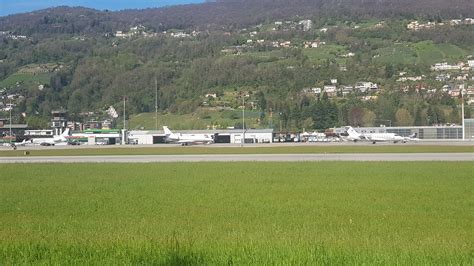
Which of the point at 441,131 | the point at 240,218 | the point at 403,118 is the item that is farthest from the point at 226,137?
the point at 240,218

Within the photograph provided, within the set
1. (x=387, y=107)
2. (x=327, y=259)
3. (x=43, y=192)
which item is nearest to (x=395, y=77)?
(x=387, y=107)

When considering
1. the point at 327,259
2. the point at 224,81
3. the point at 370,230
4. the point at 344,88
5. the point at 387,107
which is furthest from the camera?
the point at 224,81

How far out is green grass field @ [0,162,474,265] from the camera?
39.4 feet

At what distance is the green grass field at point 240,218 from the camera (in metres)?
12.0

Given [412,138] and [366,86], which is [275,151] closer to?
[412,138]

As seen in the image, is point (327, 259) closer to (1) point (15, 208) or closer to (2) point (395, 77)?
(1) point (15, 208)

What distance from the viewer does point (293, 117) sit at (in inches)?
6107

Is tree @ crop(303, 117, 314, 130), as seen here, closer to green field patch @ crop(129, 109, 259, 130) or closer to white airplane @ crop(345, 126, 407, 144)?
green field patch @ crop(129, 109, 259, 130)

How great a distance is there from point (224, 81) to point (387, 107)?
203ft

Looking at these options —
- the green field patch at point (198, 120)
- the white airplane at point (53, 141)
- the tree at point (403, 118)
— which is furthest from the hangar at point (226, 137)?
the tree at point (403, 118)

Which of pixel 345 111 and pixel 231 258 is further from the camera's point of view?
pixel 345 111

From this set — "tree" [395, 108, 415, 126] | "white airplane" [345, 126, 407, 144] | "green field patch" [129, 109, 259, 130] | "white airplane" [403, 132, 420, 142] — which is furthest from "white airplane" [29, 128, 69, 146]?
"tree" [395, 108, 415, 126]

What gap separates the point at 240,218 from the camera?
1814 cm

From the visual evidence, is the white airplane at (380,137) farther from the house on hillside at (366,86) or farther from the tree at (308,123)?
the house on hillside at (366,86)
